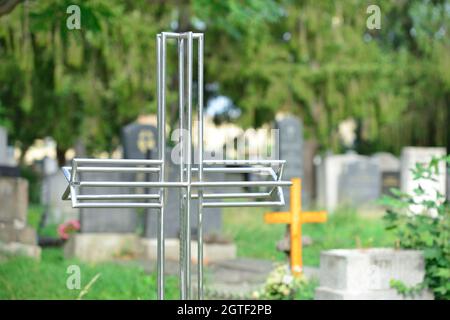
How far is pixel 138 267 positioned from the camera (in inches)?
443

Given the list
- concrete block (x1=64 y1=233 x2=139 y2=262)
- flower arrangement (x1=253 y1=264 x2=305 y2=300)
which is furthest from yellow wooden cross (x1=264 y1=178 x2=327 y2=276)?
concrete block (x1=64 y1=233 x2=139 y2=262)

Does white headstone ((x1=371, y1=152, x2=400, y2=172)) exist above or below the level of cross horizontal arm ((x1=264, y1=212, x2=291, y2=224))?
above

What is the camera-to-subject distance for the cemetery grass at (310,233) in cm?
1407

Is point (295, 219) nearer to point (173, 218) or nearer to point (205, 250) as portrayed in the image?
point (205, 250)

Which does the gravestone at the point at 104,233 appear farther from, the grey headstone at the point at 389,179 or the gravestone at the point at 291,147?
the grey headstone at the point at 389,179

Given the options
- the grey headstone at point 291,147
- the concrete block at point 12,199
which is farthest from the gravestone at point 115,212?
the grey headstone at point 291,147

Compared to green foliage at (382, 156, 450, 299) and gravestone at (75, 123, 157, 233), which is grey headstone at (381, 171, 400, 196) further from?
green foliage at (382, 156, 450, 299)

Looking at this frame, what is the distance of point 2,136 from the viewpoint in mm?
16453

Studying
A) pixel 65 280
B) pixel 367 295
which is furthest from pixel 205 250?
pixel 367 295

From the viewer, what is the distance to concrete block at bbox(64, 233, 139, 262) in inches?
Answer: 527

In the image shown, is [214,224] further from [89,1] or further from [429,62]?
[429,62]

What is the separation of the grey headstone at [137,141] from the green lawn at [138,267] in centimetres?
193

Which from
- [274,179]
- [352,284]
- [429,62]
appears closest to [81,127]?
[429,62]

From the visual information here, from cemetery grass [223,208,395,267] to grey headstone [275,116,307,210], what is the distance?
1.08m
